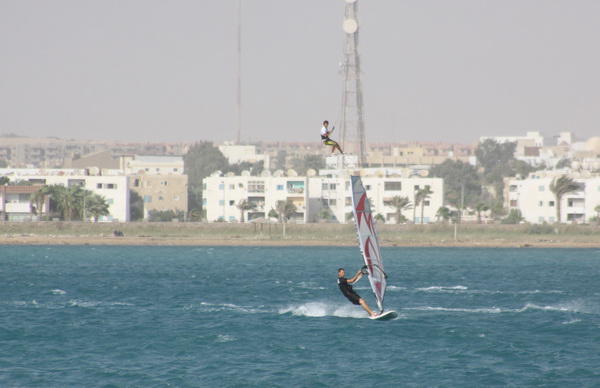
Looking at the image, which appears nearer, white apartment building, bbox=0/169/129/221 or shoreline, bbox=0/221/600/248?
shoreline, bbox=0/221/600/248

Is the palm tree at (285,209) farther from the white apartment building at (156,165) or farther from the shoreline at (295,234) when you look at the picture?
the white apartment building at (156,165)

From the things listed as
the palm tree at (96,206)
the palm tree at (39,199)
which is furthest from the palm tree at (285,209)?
the palm tree at (39,199)

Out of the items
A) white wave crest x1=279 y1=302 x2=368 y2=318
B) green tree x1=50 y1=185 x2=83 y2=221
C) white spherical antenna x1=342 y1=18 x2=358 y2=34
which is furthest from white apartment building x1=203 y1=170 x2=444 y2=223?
white wave crest x1=279 y1=302 x2=368 y2=318

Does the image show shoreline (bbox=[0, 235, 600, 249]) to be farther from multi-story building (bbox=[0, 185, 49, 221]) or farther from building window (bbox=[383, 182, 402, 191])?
building window (bbox=[383, 182, 402, 191])

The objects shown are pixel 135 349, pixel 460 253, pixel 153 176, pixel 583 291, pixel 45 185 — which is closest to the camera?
pixel 135 349

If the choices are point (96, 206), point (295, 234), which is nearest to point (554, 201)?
point (295, 234)

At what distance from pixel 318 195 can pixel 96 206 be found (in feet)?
105

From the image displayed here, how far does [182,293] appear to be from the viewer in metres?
70.6

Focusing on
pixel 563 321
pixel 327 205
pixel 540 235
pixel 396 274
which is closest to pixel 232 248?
pixel 327 205

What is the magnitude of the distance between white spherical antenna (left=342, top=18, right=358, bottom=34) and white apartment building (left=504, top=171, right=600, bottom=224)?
115 ft

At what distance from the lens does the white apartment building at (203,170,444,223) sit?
5940 inches

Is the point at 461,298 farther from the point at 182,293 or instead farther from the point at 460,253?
the point at 460,253

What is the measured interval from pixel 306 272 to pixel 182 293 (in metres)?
22.3

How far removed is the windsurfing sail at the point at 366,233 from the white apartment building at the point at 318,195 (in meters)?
102
